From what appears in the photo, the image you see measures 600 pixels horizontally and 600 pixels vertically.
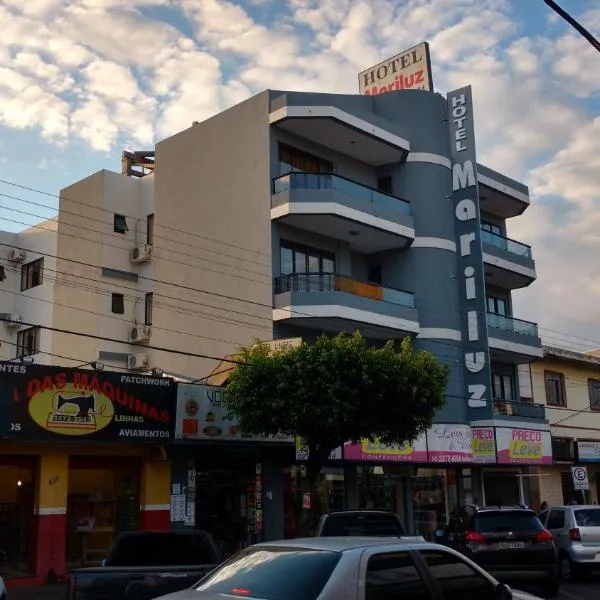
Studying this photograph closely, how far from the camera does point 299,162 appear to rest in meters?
28.5

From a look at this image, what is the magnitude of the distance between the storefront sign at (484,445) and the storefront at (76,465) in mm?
12567

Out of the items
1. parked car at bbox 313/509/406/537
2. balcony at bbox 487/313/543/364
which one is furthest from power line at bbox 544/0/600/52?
balcony at bbox 487/313/543/364

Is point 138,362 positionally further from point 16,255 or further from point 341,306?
point 341,306

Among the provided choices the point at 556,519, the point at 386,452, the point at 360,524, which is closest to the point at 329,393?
the point at 360,524

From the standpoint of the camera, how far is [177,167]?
1219 inches

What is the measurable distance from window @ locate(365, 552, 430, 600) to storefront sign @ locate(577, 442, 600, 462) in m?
31.2

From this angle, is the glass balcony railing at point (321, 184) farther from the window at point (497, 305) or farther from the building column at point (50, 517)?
the building column at point (50, 517)

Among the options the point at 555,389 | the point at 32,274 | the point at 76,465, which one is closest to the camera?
the point at 76,465

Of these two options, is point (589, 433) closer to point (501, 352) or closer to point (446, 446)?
point (501, 352)

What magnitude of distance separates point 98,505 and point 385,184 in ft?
56.1

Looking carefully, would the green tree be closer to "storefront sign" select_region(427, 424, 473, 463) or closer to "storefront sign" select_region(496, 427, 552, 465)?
"storefront sign" select_region(427, 424, 473, 463)

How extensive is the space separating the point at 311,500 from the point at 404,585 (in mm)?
14738

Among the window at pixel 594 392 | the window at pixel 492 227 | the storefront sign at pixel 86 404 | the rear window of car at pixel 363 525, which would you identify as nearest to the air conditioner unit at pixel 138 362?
the storefront sign at pixel 86 404

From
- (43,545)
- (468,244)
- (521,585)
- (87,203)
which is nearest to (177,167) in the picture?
(87,203)
